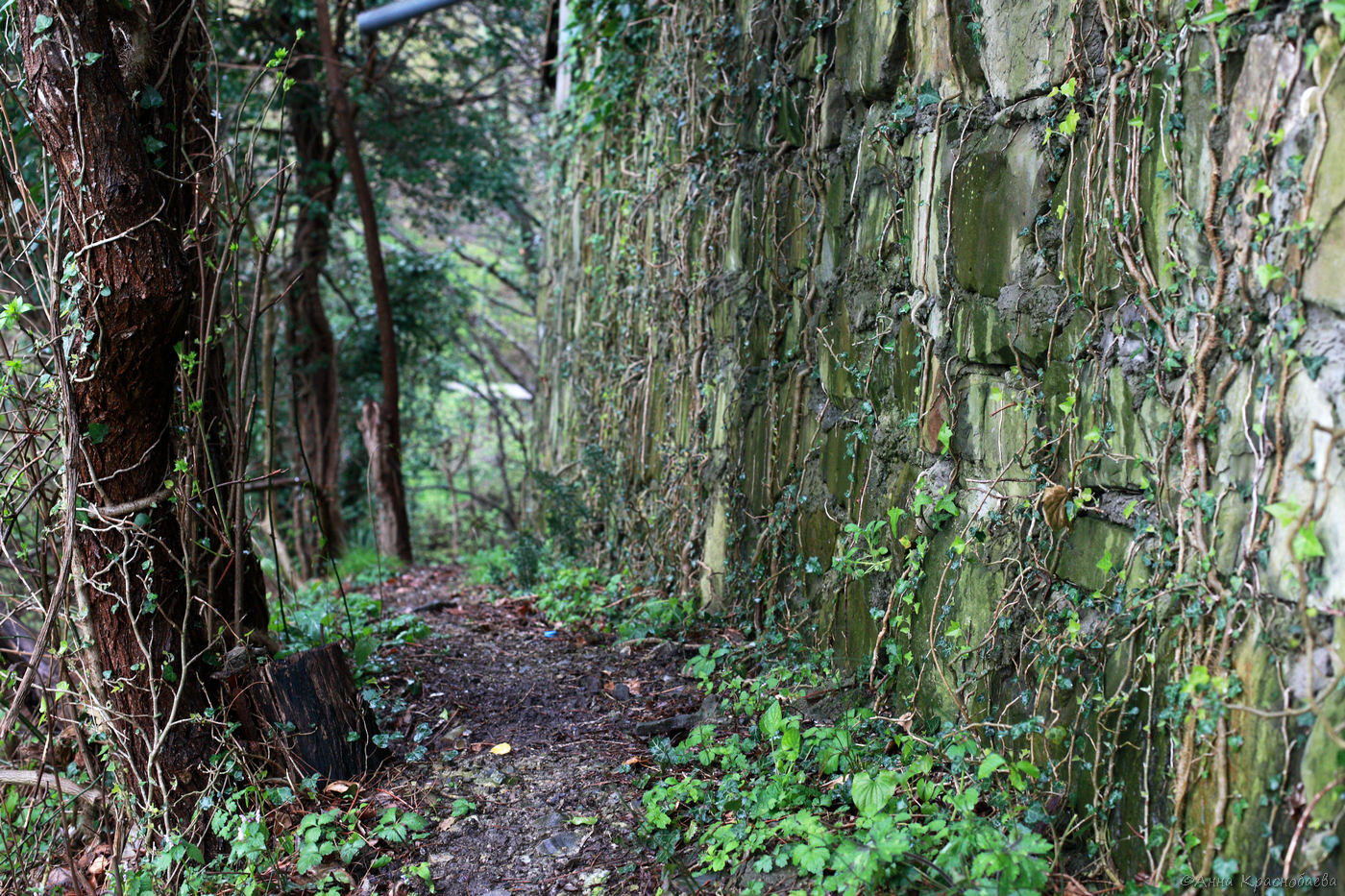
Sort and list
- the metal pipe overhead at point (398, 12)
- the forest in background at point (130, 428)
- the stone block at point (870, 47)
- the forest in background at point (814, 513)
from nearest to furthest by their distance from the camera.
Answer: the forest in background at point (814, 513) < the forest in background at point (130, 428) < the stone block at point (870, 47) < the metal pipe overhead at point (398, 12)

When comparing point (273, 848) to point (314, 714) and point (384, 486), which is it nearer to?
point (314, 714)

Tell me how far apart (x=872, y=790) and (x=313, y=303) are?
23.3 ft

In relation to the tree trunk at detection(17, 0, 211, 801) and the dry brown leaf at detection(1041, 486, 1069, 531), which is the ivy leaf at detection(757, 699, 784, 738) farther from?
the tree trunk at detection(17, 0, 211, 801)

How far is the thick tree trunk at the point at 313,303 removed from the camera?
24.8 ft

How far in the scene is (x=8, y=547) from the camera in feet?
8.33

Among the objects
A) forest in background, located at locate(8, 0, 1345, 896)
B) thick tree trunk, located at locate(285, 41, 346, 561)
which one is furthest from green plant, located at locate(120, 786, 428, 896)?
thick tree trunk, located at locate(285, 41, 346, 561)

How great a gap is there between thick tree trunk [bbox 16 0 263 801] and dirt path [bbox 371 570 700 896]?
0.66 m

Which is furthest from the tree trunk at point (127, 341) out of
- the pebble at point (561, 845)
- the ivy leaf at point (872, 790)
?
the ivy leaf at point (872, 790)

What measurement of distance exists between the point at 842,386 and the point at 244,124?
661 cm

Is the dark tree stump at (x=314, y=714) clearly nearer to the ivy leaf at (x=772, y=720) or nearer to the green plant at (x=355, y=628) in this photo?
the green plant at (x=355, y=628)

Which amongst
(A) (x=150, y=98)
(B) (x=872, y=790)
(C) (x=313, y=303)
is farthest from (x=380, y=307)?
(B) (x=872, y=790)

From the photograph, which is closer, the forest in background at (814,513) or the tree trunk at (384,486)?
the forest in background at (814,513)

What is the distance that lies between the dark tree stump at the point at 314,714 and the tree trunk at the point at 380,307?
2.71 m

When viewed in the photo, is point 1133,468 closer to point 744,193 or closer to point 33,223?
point 744,193
